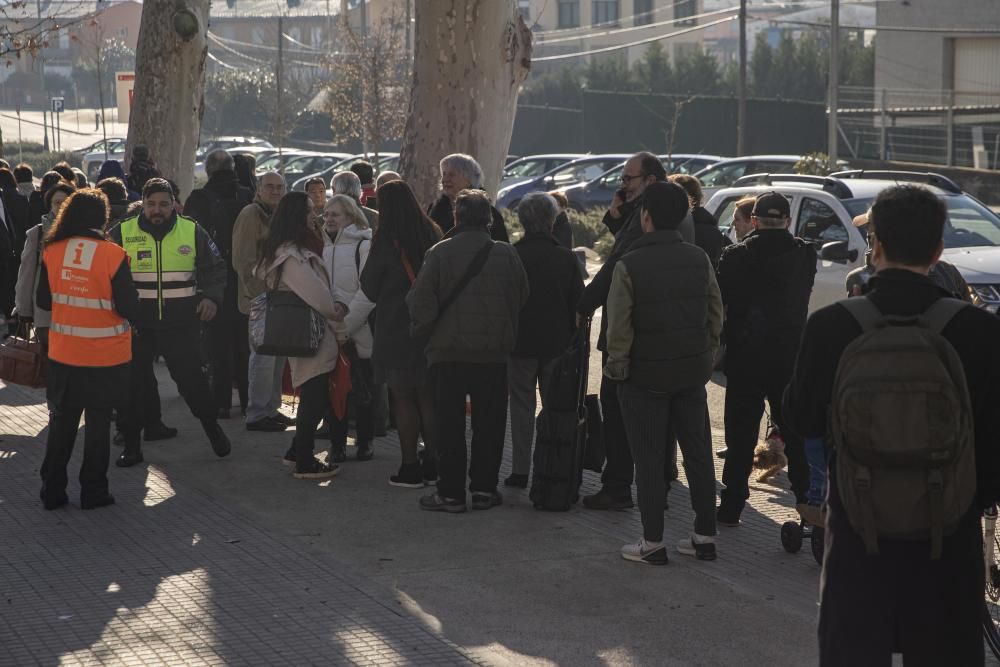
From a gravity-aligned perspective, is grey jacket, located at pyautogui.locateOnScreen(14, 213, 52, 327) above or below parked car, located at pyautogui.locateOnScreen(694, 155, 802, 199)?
below

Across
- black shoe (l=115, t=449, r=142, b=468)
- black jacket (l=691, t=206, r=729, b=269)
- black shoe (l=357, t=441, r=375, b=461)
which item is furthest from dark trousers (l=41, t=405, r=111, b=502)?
black jacket (l=691, t=206, r=729, b=269)

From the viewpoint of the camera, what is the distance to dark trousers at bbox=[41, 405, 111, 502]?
26.0ft

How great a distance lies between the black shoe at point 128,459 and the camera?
922cm

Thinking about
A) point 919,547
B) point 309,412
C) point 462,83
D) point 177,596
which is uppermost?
point 462,83

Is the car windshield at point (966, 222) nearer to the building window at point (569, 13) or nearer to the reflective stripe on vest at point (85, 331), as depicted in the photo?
the reflective stripe on vest at point (85, 331)

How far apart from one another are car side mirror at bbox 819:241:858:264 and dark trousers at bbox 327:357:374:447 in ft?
15.7

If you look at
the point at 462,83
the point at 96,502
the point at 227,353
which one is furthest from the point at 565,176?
the point at 96,502

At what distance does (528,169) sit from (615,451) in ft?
90.1

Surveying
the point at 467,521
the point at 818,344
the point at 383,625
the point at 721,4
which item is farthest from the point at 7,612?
the point at 721,4

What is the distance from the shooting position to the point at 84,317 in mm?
7844

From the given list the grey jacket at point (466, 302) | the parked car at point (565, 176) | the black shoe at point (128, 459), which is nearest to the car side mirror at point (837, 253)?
the grey jacket at point (466, 302)

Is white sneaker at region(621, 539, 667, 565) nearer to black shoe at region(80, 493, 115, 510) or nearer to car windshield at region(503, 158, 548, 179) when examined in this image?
black shoe at region(80, 493, 115, 510)

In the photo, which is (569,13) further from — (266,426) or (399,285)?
(399,285)

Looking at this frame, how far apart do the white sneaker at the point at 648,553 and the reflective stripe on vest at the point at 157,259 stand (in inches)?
145
